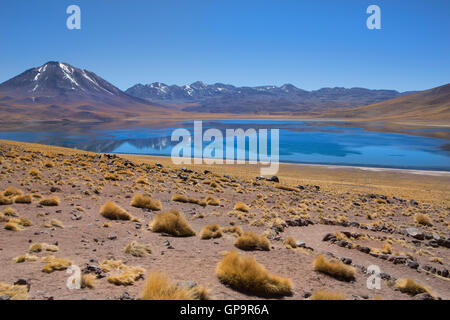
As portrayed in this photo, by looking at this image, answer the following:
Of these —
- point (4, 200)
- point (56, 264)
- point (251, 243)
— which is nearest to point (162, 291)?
point (56, 264)

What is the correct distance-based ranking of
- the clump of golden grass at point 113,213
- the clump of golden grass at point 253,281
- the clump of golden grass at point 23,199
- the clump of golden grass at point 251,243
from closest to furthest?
the clump of golden grass at point 253,281
the clump of golden grass at point 251,243
the clump of golden grass at point 113,213
the clump of golden grass at point 23,199

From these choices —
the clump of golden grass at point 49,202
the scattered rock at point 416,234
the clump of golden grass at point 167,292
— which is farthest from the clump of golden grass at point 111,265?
the scattered rock at point 416,234

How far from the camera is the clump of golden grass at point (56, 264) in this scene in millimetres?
4828

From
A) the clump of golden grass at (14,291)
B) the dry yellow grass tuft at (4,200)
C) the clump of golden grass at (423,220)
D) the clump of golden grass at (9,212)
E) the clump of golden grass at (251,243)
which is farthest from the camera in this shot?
the clump of golden grass at (423,220)

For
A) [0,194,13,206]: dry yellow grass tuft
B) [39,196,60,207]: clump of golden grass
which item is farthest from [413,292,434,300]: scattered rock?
[0,194,13,206]: dry yellow grass tuft

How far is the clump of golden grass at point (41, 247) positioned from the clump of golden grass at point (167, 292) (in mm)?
2923

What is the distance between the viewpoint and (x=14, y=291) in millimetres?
3988

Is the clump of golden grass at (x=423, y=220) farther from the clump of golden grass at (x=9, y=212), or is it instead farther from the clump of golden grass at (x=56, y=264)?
the clump of golden grass at (x=9, y=212)

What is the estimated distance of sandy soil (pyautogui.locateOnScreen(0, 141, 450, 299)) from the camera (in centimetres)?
539

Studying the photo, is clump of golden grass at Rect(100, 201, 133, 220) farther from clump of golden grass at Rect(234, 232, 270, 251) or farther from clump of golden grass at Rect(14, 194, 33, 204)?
clump of golden grass at Rect(234, 232, 270, 251)

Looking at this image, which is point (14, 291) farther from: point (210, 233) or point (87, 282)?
point (210, 233)

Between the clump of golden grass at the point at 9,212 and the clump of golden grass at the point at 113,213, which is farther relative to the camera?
the clump of golden grass at the point at 113,213

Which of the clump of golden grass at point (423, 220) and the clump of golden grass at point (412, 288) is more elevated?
the clump of golden grass at point (412, 288)
